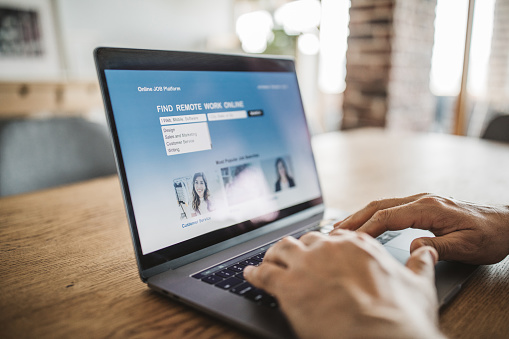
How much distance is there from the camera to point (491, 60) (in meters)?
2.82

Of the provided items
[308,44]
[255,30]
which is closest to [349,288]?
[308,44]

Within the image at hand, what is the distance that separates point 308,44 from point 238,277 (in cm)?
469

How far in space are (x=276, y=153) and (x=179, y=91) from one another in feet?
0.74

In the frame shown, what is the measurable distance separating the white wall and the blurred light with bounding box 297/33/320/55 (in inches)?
41.0

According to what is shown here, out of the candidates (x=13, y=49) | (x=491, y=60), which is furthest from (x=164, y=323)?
(x=13, y=49)

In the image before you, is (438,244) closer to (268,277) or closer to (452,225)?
(452,225)

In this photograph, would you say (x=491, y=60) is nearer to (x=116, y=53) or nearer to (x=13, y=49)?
(x=116, y=53)

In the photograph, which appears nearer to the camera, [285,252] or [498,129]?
[285,252]

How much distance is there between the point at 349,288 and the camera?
340mm

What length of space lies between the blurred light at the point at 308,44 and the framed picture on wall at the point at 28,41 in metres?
2.79

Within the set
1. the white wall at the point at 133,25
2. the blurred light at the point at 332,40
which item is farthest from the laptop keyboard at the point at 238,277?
the white wall at the point at 133,25

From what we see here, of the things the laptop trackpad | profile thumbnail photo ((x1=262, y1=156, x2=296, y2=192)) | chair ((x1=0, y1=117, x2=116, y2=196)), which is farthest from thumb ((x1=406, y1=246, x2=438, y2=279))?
chair ((x1=0, y1=117, x2=116, y2=196))

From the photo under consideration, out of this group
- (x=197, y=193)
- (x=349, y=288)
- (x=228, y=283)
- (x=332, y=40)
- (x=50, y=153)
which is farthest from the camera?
(x=332, y=40)

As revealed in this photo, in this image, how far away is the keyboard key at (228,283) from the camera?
1.45ft
